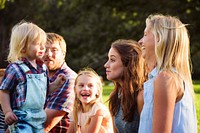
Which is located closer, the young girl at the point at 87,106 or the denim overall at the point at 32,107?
the denim overall at the point at 32,107

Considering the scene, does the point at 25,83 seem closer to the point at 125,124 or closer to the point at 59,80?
the point at 59,80

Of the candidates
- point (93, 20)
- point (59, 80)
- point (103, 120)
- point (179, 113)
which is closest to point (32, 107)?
point (59, 80)

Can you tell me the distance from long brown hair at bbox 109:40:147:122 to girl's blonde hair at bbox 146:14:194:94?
1.13 m

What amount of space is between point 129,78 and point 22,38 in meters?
0.97

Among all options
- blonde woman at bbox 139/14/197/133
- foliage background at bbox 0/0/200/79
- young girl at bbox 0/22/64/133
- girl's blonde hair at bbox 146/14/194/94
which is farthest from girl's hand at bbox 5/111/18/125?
foliage background at bbox 0/0/200/79

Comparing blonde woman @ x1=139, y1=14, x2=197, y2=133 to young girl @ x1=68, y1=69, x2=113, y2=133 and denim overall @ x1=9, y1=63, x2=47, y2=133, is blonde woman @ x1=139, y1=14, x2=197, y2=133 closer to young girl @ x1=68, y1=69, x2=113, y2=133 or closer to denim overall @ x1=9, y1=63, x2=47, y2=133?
denim overall @ x1=9, y1=63, x2=47, y2=133

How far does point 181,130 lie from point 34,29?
1.85 m

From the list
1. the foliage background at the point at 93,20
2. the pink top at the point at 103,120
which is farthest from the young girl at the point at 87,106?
the foliage background at the point at 93,20

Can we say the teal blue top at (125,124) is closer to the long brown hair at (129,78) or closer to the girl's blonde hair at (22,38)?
the long brown hair at (129,78)

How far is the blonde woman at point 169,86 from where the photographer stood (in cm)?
379

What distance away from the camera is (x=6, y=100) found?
510cm

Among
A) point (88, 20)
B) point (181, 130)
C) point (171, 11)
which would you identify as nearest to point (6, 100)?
point (181, 130)

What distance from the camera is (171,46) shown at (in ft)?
12.7

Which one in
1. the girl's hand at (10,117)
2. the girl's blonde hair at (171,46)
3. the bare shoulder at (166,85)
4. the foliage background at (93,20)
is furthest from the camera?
the foliage background at (93,20)
